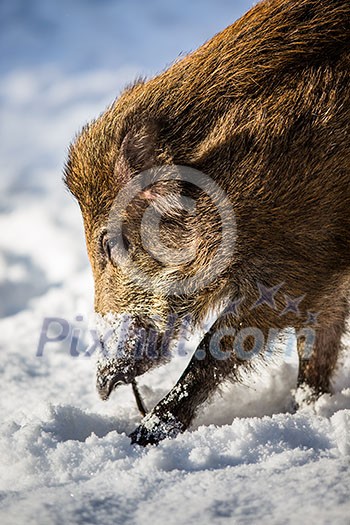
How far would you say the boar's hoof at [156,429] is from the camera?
10.5 ft

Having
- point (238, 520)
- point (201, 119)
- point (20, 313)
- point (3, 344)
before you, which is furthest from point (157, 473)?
point (20, 313)

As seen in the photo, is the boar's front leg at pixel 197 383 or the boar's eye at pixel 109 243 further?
the boar's eye at pixel 109 243

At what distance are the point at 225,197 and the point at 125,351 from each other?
0.92 meters

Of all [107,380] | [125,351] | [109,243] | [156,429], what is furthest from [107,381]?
[109,243]

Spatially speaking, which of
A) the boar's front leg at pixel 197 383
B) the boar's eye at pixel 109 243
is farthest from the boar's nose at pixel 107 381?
the boar's eye at pixel 109 243

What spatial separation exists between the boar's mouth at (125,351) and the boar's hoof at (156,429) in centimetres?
34

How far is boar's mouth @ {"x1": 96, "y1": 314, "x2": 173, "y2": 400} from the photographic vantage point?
350cm

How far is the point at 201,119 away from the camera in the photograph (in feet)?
10.5

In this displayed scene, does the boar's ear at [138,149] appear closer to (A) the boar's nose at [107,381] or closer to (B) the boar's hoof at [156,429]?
(A) the boar's nose at [107,381]

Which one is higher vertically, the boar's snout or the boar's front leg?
the boar's snout

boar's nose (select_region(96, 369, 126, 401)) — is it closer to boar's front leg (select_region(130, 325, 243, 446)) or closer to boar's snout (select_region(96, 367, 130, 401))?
boar's snout (select_region(96, 367, 130, 401))

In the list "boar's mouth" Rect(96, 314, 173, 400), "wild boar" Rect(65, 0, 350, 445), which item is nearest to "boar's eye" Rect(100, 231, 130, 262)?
"wild boar" Rect(65, 0, 350, 445)

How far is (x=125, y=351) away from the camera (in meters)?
3.49

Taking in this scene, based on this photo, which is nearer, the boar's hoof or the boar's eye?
the boar's hoof
